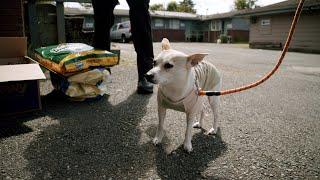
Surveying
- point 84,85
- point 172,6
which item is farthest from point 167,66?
point 172,6

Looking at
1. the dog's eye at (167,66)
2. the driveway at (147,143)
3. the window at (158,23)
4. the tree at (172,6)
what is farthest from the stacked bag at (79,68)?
the tree at (172,6)

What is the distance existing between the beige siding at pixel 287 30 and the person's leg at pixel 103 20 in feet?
54.2

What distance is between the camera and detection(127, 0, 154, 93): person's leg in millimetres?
3672

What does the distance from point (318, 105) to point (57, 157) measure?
10.3 feet

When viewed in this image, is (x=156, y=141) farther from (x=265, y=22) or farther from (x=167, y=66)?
(x=265, y=22)

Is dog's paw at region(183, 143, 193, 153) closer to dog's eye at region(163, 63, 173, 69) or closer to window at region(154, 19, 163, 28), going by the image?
dog's eye at region(163, 63, 173, 69)

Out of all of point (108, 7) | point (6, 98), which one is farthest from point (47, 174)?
point (108, 7)

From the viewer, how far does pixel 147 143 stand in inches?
92.6

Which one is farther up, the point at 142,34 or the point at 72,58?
the point at 142,34

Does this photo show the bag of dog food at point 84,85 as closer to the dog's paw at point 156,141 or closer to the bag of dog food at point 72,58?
the bag of dog food at point 72,58

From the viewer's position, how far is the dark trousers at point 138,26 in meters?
3.68

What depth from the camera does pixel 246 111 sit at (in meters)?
3.33

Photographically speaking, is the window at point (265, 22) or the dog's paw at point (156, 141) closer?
the dog's paw at point (156, 141)

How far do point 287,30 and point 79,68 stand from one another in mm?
19639
